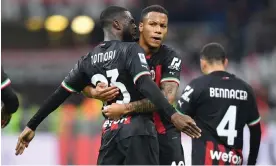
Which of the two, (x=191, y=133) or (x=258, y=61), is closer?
(x=191, y=133)

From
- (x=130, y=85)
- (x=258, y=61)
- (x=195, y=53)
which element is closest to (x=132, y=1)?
(x=195, y=53)

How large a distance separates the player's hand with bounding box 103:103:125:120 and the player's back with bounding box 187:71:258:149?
6.42 feet

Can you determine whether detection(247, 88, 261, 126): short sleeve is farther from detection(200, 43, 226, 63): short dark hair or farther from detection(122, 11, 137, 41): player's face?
detection(122, 11, 137, 41): player's face

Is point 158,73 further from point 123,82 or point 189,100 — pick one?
point 189,100

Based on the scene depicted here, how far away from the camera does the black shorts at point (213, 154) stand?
28.9 feet

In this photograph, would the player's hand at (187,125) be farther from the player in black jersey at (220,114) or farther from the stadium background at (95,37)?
the stadium background at (95,37)

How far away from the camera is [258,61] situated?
19766mm

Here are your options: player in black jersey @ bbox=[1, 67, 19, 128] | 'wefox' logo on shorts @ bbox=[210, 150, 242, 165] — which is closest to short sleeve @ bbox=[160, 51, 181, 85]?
player in black jersey @ bbox=[1, 67, 19, 128]

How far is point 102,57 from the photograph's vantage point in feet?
23.1

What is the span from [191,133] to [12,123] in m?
8.80

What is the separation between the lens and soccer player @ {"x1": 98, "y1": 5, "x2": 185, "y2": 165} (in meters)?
7.31

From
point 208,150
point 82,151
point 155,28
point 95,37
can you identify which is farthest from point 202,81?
point 95,37

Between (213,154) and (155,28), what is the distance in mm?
2101

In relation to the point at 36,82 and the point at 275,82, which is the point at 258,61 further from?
the point at 36,82
